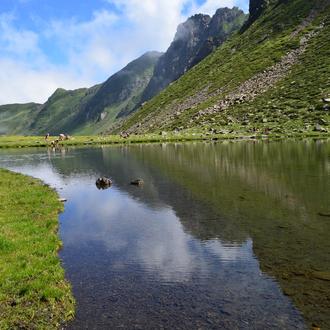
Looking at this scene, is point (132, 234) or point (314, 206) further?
point (314, 206)

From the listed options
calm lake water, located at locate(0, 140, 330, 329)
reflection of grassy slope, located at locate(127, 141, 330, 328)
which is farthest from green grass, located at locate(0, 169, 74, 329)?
reflection of grassy slope, located at locate(127, 141, 330, 328)

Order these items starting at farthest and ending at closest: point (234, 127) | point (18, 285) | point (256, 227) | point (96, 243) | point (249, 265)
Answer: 1. point (234, 127)
2. point (256, 227)
3. point (96, 243)
4. point (249, 265)
5. point (18, 285)

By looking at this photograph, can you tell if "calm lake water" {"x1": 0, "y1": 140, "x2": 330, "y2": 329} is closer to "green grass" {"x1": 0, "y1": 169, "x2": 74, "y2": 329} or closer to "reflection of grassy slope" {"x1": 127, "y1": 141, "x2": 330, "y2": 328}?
"reflection of grassy slope" {"x1": 127, "y1": 141, "x2": 330, "y2": 328}

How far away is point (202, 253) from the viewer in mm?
21719

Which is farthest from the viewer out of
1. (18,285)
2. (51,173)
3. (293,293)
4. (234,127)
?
(234,127)

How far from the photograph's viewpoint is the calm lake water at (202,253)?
14.9m

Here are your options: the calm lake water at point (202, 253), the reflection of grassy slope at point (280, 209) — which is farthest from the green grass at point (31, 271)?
the reflection of grassy slope at point (280, 209)

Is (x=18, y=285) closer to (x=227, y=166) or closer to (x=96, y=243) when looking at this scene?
(x=96, y=243)

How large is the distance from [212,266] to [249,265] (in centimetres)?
172

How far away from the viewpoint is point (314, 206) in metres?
30.8

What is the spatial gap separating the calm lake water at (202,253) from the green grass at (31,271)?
2.51 ft

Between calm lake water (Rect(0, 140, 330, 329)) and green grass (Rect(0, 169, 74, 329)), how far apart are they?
76 cm

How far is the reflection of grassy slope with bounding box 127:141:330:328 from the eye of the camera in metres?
17.2

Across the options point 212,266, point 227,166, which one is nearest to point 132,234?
point 212,266
